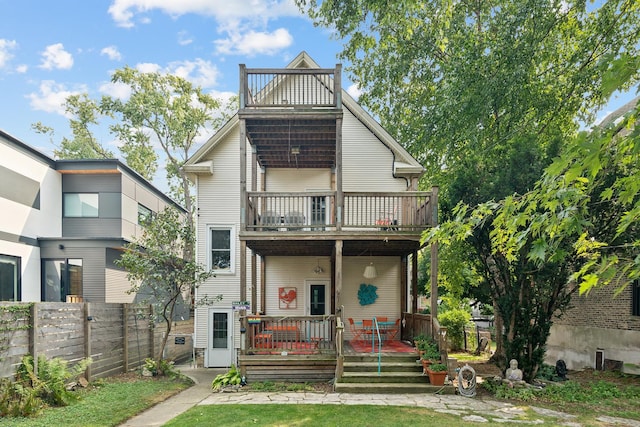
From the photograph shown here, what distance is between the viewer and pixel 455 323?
16422 millimetres

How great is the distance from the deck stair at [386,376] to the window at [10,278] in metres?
11.8

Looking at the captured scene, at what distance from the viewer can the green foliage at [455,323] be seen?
16.3m

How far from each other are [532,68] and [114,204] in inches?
644

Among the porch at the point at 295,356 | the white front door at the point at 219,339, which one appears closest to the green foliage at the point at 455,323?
the porch at the point at 295,356

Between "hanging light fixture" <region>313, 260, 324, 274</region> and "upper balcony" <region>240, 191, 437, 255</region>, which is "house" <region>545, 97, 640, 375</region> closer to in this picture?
"upper balcony" <region>240, 191, 437, 255</region>

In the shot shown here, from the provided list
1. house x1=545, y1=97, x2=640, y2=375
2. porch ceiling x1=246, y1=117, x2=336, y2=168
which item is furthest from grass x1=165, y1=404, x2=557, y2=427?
porch ceiling x1=246, y1=117, x2=336, y2=168

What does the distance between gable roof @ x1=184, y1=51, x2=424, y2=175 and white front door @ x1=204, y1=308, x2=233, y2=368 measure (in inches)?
190

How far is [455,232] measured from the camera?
405cm

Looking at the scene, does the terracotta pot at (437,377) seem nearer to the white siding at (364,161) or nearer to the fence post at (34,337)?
the white siding at (364,161)

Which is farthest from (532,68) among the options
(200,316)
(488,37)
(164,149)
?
(164,149)

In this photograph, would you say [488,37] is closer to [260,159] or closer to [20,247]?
[260,159]

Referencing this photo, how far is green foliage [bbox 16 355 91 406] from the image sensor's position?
23.7 feet

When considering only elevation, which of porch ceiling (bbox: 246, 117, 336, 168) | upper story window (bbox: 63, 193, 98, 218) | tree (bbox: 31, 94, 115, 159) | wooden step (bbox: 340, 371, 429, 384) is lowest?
wooden step (bbox: 340, 371, 429, 384)

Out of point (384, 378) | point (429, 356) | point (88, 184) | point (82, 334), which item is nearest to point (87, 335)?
point (82, 334)
